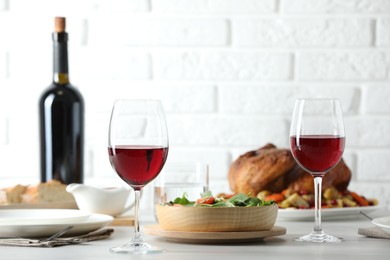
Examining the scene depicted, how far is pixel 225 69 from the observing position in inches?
107

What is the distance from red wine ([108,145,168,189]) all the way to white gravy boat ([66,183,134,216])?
1.31 feet

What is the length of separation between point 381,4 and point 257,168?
40.8 inches

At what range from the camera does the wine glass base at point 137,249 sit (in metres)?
1.20

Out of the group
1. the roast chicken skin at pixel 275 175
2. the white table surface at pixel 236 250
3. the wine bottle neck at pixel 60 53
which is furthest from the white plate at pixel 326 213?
the wine bottle neck at pixel 60 53

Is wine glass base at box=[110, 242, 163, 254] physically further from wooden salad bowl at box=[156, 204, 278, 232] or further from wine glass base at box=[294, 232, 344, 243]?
wine glass base at box=[294, 232, 344, 243]

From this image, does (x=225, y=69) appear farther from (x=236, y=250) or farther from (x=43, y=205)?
(x=236, y=250)

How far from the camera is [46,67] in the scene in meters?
2.80

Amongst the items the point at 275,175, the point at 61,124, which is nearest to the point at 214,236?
the point at 275,175

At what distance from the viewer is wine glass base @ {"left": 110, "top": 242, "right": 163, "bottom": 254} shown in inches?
47.2

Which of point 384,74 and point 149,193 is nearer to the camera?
point 149,193

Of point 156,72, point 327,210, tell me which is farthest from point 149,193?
point 327,210

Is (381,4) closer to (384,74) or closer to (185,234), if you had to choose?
(384,74)

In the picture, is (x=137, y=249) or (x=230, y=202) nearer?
(x=137, y=249)

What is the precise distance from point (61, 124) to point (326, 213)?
2.41 ft
